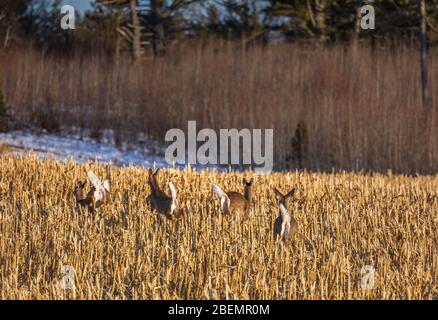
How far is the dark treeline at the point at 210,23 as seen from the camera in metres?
28.2

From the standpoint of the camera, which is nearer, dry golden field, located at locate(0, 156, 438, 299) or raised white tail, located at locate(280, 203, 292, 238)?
dry golden field, located at locate(0, 156, 438, 299)

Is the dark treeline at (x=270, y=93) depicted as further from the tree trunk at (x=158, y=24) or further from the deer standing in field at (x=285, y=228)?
the deer standing in field at (x=285, y=228)

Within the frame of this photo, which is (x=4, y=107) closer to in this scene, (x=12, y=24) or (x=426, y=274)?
(x=12, y=24)

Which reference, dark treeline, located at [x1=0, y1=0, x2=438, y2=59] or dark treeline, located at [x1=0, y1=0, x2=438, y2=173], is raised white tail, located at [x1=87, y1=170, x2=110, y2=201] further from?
dark treeline, located at [x1=0, y1=0, x2=438, y2=59]

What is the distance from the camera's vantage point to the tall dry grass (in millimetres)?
17547

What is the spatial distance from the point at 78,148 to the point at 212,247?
1410 centimetres

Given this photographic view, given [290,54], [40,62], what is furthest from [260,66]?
[40,62]

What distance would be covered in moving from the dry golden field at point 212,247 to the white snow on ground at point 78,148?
858 centimetres

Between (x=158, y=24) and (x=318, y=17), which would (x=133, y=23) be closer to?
(x=158, y=24)

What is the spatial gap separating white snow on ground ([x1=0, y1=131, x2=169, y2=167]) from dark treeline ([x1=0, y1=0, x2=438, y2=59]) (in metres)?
7.57

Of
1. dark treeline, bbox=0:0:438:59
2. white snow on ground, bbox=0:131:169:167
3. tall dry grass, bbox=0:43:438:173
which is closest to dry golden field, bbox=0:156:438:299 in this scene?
tall dry grass, bbox=0:43:438:173

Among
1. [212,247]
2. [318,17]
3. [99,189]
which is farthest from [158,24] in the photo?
[212,247]

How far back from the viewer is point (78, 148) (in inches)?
778

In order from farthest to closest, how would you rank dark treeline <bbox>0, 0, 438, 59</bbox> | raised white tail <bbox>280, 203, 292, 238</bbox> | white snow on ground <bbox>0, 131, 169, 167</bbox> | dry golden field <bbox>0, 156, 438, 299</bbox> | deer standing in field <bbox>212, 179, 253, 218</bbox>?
1. dark treeline <bbox>0, 0, 438, 59</bbox>
2. white snow on ground <bbox>0, 131, 169, 167</bbox>
3. deer standing in field <bbox>212, 179, 253, 218</bbox>
4. raised white tail <bbox>280, 203, 292, 238</bbox>
5. dry golden field <bbox>0, 156, 438, 299</bbox>
